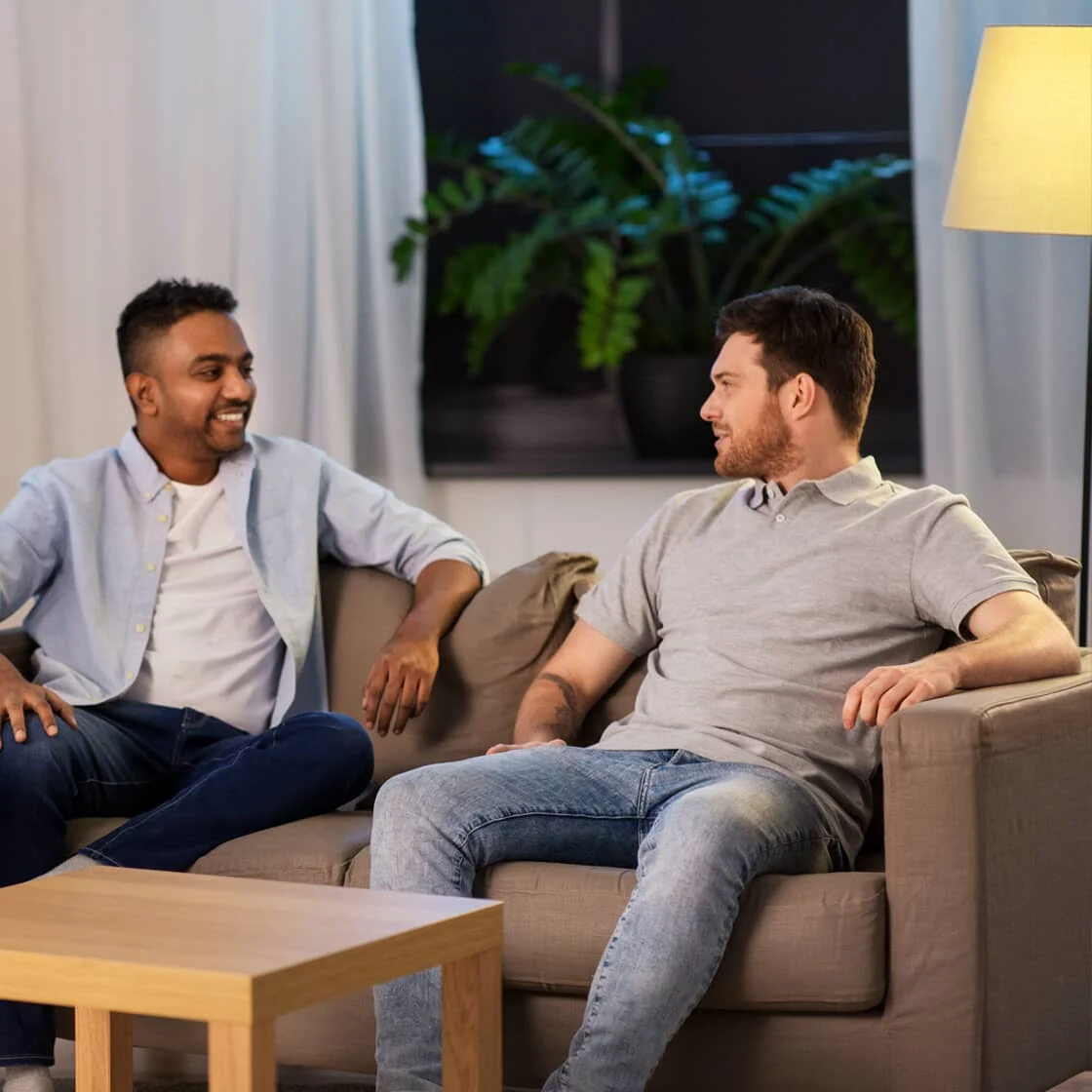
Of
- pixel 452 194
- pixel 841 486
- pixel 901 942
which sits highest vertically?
pixel 452 194

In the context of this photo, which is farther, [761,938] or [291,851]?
[291,851]

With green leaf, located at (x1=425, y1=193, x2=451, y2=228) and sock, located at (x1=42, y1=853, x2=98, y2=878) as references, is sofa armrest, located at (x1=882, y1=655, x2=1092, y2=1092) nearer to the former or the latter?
sock, located at (x1=42, y1=853, x2=98, y2=878)

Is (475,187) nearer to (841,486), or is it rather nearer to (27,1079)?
(841,486)

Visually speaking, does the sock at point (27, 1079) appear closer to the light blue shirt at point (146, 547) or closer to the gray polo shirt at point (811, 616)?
the light blue shirt at point (146, 547)

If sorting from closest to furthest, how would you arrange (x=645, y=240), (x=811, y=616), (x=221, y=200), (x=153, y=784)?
(x=811, y=616), (x=153, y=784), (x=645, y=240), (x=221, y=200)

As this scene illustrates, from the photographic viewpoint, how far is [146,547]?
3.00 metres

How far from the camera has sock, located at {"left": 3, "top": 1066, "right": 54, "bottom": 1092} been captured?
238cm

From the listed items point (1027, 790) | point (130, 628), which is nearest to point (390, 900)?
point (1027, 790)

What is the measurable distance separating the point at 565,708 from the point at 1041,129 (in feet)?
3.96

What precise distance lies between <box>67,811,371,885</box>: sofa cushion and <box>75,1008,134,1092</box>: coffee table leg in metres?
0.32

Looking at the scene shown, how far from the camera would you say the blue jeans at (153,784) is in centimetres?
252

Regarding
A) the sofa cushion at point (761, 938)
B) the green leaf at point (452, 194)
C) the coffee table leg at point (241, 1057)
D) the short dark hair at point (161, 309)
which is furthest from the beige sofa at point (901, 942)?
the green leaf at point (452, 194)

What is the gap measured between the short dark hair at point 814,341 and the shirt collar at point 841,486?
69 millimetres

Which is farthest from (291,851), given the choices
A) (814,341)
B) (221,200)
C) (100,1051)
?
(221,200)
